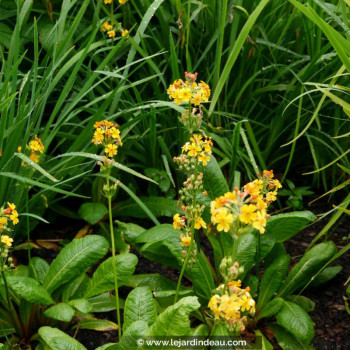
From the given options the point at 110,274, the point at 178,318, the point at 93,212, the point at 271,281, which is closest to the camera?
the point at 178,318

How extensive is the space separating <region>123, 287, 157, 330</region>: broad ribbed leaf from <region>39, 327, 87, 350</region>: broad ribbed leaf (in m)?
0.19

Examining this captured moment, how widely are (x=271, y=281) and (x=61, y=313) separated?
2.87 feet

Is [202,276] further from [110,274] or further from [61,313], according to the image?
[61,313]

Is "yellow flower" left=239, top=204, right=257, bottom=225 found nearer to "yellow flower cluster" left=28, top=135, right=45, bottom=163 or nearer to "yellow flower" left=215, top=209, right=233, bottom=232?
"yellow flower" left=215, top=209, right=233, bottom=232

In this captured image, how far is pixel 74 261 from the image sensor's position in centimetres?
240

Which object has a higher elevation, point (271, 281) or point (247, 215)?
point (247, 215)

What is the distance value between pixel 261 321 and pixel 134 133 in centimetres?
125

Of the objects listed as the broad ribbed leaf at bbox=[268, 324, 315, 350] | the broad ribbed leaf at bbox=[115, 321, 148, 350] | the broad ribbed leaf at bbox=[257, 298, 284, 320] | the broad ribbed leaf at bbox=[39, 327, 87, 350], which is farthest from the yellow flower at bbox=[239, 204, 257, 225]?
the broad ribbed leaf at bbox=[268, 324, 315, 350]

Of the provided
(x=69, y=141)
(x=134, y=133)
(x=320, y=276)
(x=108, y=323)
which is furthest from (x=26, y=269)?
(x=320, y=276)

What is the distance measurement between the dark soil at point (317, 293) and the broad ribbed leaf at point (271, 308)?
0.48 feet

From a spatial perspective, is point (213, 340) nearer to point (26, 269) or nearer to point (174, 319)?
point (174, 319)

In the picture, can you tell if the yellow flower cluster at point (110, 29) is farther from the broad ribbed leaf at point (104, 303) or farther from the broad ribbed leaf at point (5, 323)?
the broad ribbed leaf at point (5, 323)

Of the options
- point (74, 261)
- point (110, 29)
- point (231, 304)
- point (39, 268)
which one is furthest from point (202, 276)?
point (110, 29)

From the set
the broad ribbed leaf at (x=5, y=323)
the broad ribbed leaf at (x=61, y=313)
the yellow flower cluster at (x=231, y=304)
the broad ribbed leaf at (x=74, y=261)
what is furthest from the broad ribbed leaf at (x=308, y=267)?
the broad ribbed leaf at (x=5, y=323)
